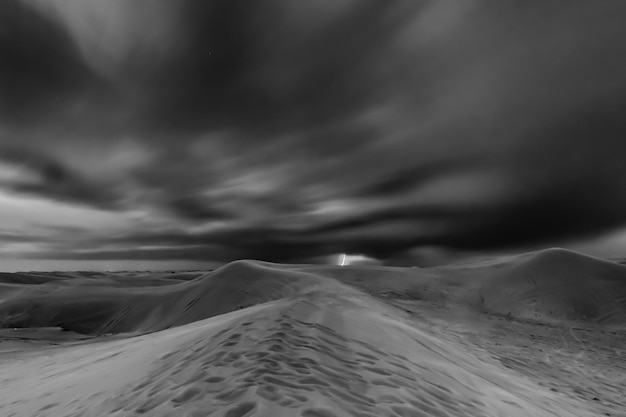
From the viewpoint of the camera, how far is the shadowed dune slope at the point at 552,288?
47.9 ft

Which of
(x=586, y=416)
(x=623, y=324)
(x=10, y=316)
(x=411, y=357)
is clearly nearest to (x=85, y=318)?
(x=10, y=316)

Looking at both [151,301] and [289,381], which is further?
[151,301]

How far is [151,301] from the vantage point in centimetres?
1803

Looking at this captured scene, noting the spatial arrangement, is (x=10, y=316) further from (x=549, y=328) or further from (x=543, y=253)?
(x=543, y=253)

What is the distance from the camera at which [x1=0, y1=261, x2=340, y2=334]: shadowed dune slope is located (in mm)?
15084

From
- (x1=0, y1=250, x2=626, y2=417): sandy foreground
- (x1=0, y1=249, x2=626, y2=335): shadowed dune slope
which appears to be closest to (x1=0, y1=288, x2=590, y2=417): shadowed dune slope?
(x1=0, y1=250, x2=626, y2=417): sandy foreground

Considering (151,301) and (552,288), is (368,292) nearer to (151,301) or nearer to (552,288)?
(552,288)

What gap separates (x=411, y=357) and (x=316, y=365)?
171 cm

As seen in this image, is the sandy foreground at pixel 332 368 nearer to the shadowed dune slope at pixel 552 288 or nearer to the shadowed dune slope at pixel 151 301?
the shadowed dune slope at pixel 552 288

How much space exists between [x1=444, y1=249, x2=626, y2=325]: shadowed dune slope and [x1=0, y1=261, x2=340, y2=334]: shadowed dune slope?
766 cm

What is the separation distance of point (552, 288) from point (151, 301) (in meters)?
19.1

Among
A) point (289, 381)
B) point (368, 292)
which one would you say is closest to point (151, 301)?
point (368, 292)

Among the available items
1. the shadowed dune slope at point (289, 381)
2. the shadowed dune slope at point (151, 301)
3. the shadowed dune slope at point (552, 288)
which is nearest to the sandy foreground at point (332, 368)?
the shadowed dune slope at point (289, 381)

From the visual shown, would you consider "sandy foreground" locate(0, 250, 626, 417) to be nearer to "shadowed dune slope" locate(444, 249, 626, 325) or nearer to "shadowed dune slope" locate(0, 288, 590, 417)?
"shadowed dune slope" locate(0, 288, 590, 417)
